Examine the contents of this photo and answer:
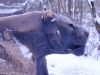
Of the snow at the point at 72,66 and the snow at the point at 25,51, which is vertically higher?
the snow at the point at 25,51

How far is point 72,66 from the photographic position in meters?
5.14

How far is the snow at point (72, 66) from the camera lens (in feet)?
15.6

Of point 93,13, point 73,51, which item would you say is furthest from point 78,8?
point 73,51

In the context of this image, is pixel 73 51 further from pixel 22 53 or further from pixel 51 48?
pixel 22 53

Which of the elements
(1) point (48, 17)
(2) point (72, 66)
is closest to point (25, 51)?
(1) point (48, 17)

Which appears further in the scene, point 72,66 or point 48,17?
point 72,66

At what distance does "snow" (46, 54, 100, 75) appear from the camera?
476 cm

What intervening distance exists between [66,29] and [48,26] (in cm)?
11

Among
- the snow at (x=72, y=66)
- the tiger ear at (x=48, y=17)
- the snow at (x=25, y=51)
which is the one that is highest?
the tiger ear at (x=48, y=17)

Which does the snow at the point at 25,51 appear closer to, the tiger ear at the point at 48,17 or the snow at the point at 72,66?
the tiger ear at the point at 48,17

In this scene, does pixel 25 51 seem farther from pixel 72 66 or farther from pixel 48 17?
pixel 72 66

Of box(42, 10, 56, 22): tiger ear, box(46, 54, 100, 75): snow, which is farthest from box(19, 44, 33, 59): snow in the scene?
box(46, 54, 100, 75): snow

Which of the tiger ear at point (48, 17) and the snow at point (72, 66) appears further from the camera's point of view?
the snow at point (72, 66)

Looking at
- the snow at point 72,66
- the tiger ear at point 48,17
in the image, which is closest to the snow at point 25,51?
the tiger ear at point 48,17
